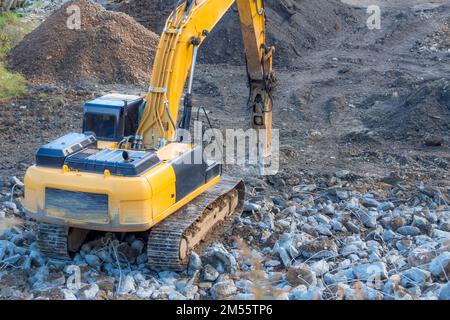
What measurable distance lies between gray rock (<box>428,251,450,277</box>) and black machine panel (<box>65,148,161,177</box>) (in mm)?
2580

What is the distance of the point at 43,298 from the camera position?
639 centimetres

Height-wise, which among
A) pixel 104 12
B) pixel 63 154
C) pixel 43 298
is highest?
pixel 104 12

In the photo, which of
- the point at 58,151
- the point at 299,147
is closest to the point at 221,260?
the point at 58,151

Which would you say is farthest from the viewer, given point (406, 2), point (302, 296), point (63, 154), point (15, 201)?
point (406, 2)

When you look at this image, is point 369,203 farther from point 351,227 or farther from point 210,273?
point 210,273

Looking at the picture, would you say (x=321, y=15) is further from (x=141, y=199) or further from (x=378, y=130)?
(x=141, y=199)

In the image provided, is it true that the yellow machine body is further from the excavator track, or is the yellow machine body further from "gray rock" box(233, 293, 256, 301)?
"gray rock" box(233, 293, 256, 301)

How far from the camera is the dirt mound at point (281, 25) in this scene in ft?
57.8

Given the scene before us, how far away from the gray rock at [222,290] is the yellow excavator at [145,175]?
41 centimetres

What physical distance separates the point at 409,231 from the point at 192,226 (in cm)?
230

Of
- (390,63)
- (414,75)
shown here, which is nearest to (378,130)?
(414,75)

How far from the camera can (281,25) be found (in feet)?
60.8

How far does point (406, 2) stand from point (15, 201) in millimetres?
17519

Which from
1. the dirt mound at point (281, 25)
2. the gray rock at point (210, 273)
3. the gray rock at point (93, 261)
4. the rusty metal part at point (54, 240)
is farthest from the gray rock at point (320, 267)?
the dirt mound at point (281, 25)
